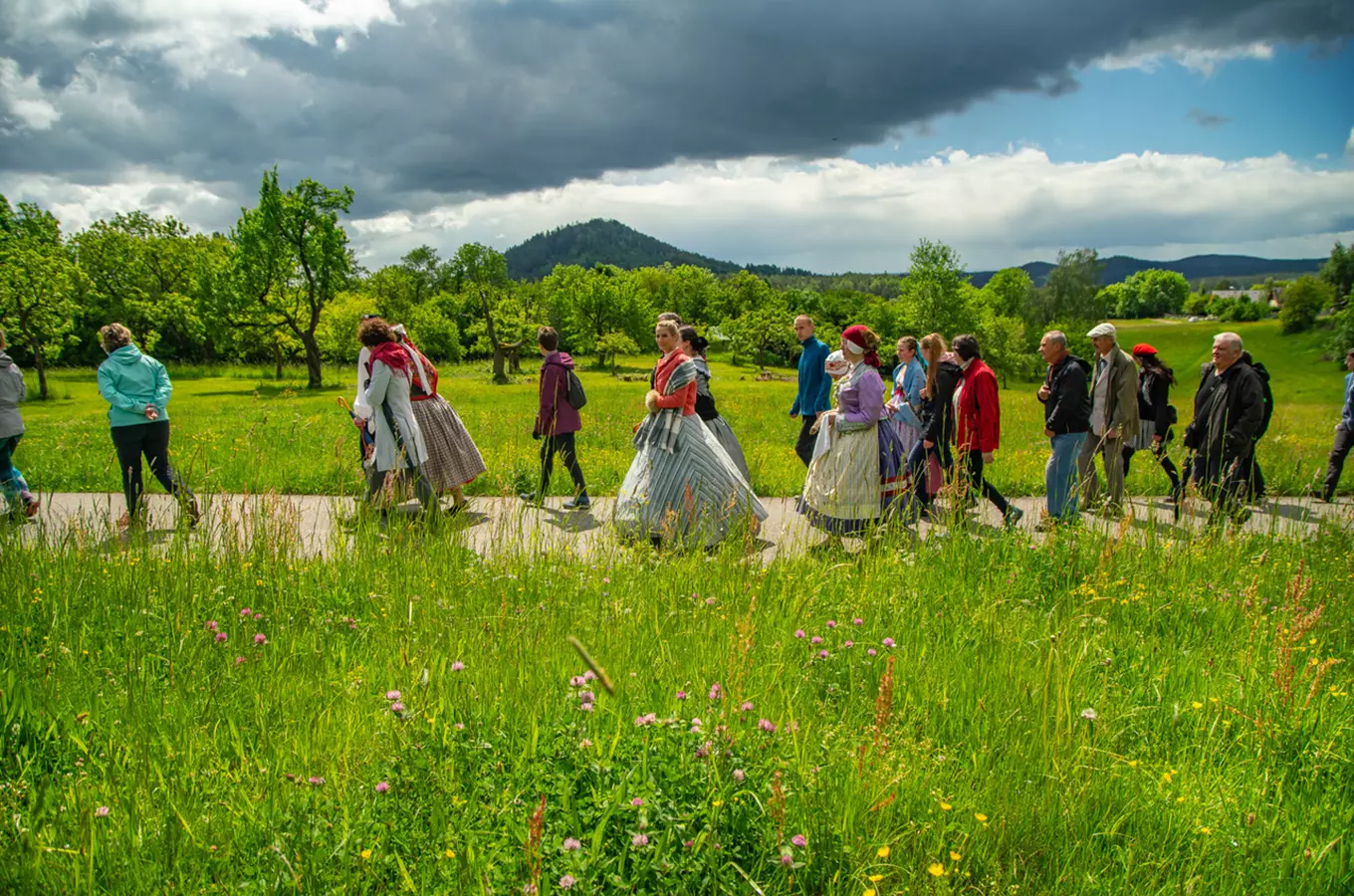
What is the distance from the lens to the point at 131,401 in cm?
789

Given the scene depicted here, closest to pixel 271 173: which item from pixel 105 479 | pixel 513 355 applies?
pixel 513 355

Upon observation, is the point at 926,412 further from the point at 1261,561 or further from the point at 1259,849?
the point at 1259,849

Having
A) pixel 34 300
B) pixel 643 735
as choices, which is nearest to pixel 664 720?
pixel 643 735

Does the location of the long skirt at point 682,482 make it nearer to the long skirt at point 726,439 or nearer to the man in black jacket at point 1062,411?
the long skirt at point 726,439

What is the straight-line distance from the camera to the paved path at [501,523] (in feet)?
16.9

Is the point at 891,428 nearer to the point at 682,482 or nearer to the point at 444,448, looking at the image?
the point at 682,482

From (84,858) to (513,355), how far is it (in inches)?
1999

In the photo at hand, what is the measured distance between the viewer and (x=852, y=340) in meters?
7.57

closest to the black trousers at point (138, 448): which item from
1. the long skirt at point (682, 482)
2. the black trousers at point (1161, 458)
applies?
the long skirt at point (682, 482)

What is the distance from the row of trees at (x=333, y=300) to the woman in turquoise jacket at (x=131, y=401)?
42.0 feet

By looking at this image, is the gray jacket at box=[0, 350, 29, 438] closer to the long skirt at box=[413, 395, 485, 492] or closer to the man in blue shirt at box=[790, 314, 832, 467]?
the long skirt at box=[413, 395, 485, 492]

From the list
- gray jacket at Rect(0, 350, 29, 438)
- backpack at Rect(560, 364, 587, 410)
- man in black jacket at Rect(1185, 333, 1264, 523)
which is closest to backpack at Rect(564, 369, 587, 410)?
backpack at Rect(560, 364, 587, 410)

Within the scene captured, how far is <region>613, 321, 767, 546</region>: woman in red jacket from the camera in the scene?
24.1ft

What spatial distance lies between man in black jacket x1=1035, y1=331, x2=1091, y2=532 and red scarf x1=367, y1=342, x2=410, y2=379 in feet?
24.5
